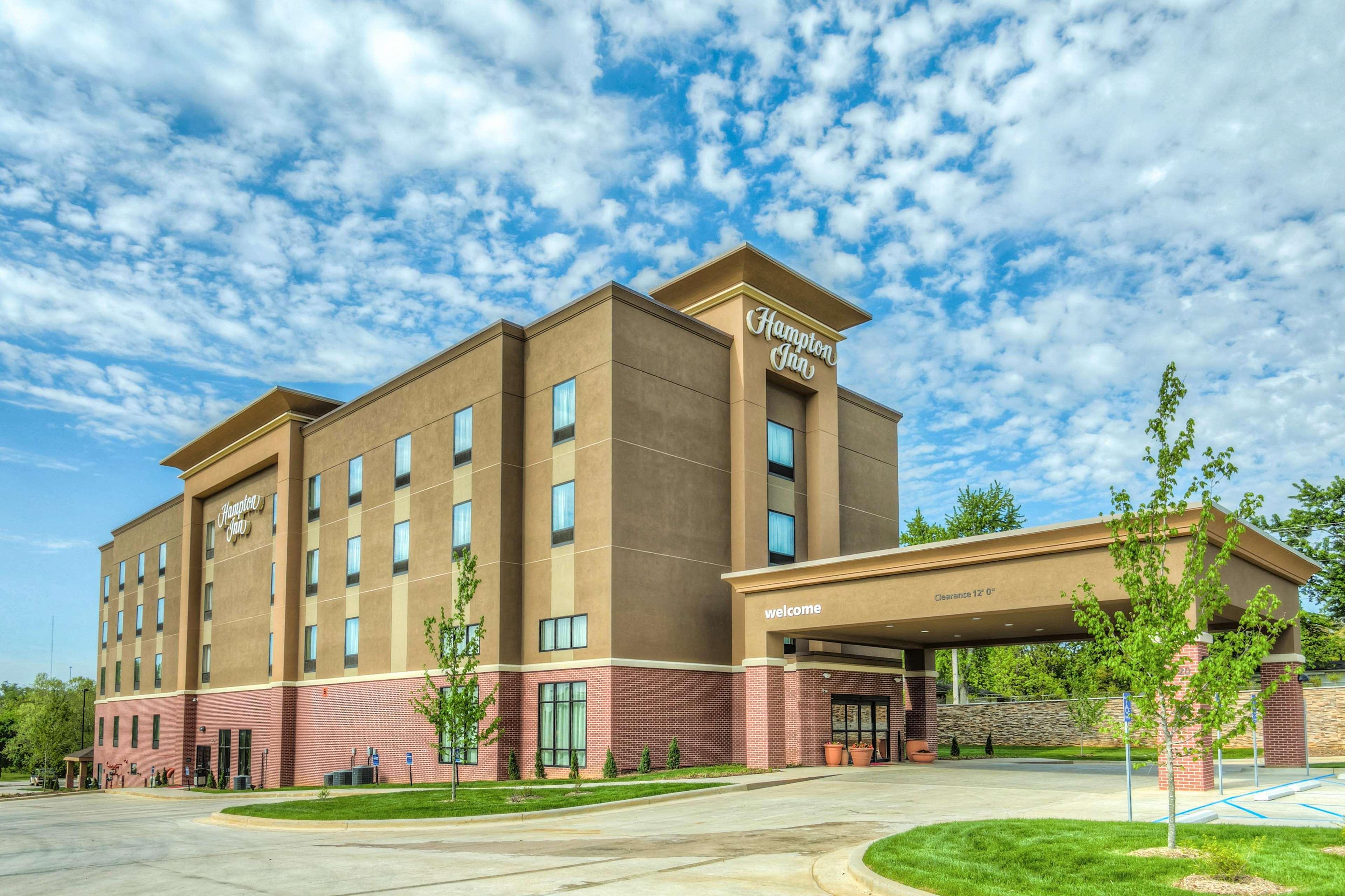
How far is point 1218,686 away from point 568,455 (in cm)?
2575

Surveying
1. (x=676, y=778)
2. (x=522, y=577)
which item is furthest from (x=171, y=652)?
(x=676, y=778)

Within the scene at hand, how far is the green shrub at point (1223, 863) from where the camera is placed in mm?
Result: 11531

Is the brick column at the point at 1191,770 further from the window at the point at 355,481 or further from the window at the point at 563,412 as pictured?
the window at the point at 355,481

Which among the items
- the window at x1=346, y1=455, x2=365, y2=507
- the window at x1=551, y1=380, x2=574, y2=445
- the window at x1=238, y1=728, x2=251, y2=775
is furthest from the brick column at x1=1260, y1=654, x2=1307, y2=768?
the window at x1=238, y1=728, x2=251, y2=775

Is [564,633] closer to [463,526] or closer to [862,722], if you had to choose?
[463,526]

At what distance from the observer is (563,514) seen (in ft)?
121

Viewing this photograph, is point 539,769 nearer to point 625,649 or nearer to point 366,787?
point 625,649

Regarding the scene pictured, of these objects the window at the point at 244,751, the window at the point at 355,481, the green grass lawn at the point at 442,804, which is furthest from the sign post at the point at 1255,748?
the window at the point at 244,751

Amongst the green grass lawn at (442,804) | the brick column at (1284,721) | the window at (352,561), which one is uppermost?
the window at (352,561)

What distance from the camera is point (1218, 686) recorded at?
13.2 meters

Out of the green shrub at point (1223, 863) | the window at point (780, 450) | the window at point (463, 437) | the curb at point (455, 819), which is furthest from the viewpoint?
the window at point (780, 450)

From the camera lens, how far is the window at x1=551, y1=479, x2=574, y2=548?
36.3 meters

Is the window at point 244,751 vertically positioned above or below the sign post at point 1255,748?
below

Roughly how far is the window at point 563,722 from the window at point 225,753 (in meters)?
27.6
